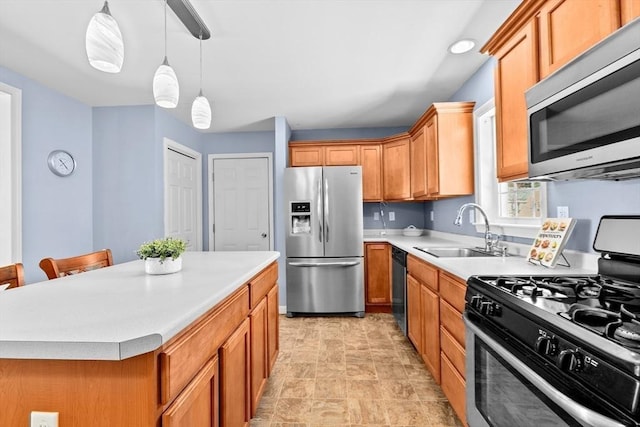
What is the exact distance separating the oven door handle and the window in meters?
1.25

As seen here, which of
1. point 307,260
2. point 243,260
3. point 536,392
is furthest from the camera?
point 307,260

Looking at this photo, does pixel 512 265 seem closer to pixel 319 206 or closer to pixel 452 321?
pixel 452 321

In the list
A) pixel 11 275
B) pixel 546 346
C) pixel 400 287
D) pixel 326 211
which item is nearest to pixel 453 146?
pixel 400 287

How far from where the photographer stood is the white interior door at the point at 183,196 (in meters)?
3.95

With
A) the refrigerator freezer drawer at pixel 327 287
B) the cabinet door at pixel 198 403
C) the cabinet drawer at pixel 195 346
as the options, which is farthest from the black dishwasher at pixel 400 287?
the cabinet door at pixel 198 403

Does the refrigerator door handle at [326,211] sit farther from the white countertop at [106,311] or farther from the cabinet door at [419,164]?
the white countertop at [106,311]

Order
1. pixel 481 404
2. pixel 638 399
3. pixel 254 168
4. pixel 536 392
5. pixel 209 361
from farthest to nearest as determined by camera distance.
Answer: pixel 254 168 → pixel 481 404 → pixel 209 361 → pixel 536 392 → pixel 638 399

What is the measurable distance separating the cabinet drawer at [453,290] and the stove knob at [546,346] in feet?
2.32

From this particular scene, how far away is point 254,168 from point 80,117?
2115 mm

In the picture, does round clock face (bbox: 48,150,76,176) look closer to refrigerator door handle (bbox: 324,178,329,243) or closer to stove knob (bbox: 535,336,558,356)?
refrigerator door handle (bbox: 324,178,329,243)

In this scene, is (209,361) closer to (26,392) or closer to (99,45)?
(26,392)

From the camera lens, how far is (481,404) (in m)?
1.35

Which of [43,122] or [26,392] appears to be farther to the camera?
[43,122]

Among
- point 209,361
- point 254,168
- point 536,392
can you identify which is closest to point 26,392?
point 209,361
